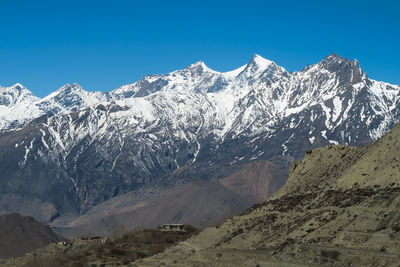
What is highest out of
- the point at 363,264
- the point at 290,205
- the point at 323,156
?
the point at 323,156

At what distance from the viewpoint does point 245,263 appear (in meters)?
92.4

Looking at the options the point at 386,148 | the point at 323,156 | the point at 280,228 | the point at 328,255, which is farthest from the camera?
the point at 323,156

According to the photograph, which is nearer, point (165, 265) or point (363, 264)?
point (363, 264)

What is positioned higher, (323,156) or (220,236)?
(323,156)

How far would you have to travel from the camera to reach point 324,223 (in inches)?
3964

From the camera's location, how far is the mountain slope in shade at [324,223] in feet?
282

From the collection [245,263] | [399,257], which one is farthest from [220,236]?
[399,257]

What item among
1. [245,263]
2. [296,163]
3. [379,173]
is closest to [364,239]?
[245,263]

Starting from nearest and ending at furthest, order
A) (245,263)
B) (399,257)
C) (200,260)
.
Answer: (399,257) → (245,263) → (200,260)

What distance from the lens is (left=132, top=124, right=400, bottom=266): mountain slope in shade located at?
85938 mm

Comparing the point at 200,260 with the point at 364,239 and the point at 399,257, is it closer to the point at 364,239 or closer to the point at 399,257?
the point at 364,239

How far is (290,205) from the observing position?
12275 centimetres

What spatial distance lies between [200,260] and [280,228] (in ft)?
48.2

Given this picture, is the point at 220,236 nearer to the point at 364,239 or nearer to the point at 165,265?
the point at 165,265
